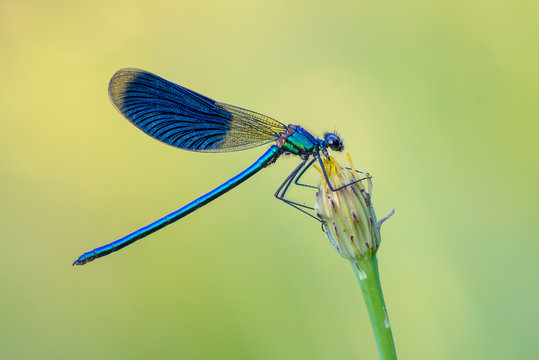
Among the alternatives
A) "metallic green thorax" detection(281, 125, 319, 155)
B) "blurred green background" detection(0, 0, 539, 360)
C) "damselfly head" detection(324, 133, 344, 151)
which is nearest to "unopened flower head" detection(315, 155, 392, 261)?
"damselfly head" detection(324, 133, 344, 151)

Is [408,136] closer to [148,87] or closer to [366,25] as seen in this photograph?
[366,25]

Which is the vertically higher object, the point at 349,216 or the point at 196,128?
the point at 196,128

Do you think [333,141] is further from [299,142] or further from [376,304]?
[376,304]

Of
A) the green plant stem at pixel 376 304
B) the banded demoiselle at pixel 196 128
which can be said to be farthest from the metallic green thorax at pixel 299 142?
the green plant stem at pixel 376 304

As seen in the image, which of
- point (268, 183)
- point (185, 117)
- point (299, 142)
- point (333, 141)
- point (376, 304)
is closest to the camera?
point (376, 304)

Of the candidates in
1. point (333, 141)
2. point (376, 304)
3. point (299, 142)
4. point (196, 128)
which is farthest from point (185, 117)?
point (376, 304)

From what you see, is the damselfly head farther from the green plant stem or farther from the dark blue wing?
the green plant stem
